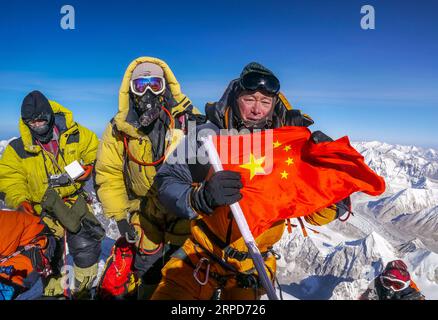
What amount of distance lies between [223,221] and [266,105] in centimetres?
197

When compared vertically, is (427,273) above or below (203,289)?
below

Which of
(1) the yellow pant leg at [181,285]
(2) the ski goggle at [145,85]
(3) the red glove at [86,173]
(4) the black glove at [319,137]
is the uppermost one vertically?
(2) the ski goggle at [145,85]

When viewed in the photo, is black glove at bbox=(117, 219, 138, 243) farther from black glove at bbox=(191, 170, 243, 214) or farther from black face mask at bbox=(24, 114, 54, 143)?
black glove at bbox=(191, 170, 243, 214)

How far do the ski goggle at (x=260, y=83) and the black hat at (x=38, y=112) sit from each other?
450 cm

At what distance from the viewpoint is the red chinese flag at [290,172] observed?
16.0ft

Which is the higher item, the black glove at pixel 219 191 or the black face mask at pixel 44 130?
the black face mask at pixel 44 130

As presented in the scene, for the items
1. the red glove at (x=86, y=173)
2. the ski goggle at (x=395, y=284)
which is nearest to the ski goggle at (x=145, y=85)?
the red glove at (x=86, y=173)

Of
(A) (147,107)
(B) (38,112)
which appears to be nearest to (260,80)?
(A) (147,107)

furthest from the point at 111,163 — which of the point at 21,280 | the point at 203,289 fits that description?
the point at 203,289

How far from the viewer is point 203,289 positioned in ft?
15.9

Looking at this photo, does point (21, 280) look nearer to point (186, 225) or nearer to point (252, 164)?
point (186, 225)

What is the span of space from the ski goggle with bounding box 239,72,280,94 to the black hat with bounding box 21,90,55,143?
14.8 feet

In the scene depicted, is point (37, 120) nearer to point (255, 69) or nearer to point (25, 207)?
point (25, 207)

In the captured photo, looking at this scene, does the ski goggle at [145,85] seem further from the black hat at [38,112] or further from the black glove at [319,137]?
the black glove at [319,137]
